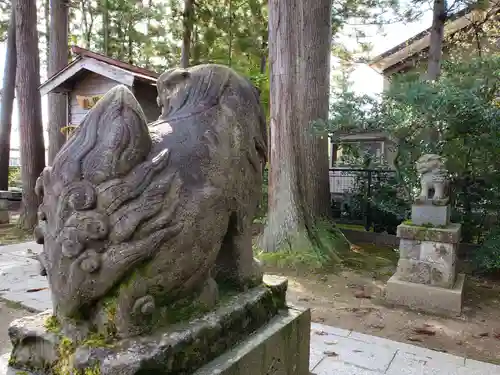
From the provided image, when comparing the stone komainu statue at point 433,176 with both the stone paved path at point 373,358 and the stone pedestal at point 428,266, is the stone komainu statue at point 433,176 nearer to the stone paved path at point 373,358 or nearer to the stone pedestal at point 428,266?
the stone pedestal at point 428,266

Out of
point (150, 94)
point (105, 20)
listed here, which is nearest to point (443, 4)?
point (150, 94)

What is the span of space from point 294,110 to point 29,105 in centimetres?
561

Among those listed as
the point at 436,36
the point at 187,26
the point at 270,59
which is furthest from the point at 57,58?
the point at 436,36

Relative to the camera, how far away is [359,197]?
324 inches

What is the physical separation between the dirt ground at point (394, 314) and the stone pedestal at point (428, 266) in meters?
0.16

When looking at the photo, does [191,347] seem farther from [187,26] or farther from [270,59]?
[187,26]

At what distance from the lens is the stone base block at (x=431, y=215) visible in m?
4.54

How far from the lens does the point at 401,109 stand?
214 inches

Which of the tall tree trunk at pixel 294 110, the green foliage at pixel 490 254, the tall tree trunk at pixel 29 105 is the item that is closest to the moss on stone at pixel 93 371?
the tall tree trunk at pixel 294 110

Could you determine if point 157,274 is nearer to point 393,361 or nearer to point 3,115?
point 393,361

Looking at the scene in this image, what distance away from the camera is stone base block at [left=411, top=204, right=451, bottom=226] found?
4.54m

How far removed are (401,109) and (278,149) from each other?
178 centimetres

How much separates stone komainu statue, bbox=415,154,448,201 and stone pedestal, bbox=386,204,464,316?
177 millimetres

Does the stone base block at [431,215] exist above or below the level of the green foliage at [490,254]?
above
